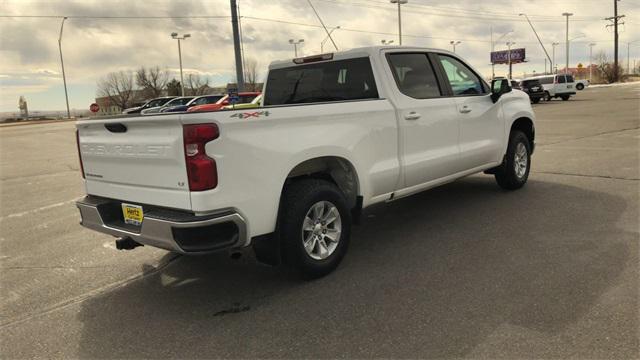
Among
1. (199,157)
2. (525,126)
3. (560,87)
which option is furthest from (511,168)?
(560,87)

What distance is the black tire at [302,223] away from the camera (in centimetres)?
399

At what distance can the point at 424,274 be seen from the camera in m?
4.30

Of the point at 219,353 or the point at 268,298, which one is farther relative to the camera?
the point at 268,298

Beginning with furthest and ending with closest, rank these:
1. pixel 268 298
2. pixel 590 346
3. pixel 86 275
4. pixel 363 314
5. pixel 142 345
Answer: pixel 86 275
pixel 268 298
pixel 363 314
pixel 142 345
pixel 590 346

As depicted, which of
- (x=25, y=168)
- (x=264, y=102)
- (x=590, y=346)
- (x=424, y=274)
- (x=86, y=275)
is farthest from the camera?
(x=25, y=168)

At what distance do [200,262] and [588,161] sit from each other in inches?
289

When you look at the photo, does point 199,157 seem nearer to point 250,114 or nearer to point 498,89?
point 250,114

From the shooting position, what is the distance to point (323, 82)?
17.6 ft

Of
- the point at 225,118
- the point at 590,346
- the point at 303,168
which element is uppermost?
the point at 225,118

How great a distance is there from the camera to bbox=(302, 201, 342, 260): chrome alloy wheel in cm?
422

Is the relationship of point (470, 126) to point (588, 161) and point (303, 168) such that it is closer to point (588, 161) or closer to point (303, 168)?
point (303, 168)

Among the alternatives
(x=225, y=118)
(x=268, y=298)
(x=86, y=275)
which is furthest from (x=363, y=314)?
(x=86, y=275)

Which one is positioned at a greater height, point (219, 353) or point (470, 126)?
point (470, 126)

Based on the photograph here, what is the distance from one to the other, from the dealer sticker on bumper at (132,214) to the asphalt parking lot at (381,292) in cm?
64
